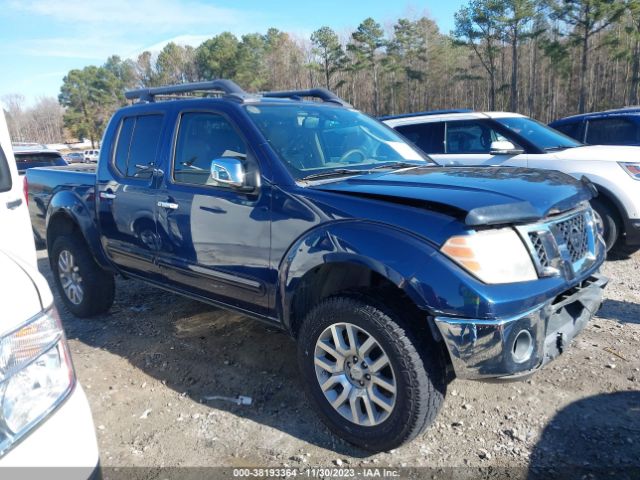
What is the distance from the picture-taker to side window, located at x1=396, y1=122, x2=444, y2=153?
741 cm

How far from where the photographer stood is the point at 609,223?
225 inches

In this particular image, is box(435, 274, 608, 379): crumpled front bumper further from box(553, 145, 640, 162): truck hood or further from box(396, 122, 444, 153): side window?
box(396, 122, 444, 153): side window

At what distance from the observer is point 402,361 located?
2361 mm

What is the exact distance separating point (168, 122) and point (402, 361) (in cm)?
251

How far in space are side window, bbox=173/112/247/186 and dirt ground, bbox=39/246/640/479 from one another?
1.41 meters

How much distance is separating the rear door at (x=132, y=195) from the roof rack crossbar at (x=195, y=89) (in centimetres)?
25

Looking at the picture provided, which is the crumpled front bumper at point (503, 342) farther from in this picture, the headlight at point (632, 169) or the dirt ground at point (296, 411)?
the headlight at point (632, 169)

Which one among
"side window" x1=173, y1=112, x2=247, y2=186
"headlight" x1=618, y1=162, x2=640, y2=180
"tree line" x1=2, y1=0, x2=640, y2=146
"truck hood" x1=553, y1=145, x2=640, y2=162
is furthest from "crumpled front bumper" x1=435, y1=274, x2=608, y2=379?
"tree line" x1=2, y1=0, x2=640, y2=146

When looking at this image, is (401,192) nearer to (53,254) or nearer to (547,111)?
(53,254)

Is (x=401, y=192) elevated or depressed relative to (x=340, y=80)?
depressed

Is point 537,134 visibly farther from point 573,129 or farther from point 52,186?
point 52,186

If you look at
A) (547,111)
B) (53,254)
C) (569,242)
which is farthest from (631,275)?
(547,111)

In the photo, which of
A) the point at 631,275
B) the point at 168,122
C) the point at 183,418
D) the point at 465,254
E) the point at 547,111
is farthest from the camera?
the point at 547,111

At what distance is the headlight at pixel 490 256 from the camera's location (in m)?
2.24
